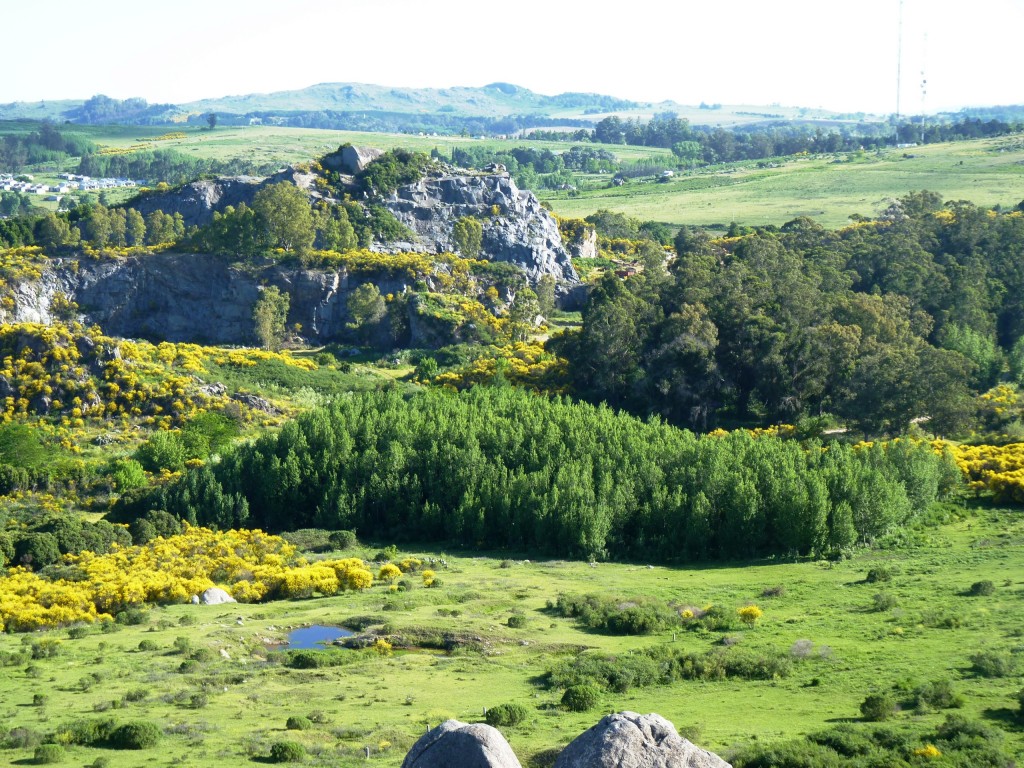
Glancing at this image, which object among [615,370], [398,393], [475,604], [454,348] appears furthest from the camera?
[454,348]

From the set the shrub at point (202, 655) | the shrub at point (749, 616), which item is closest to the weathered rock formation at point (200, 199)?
the shrub at point (749, 616)

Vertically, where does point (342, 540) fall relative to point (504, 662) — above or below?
below

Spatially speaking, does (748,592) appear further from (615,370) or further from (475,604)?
(615,370)

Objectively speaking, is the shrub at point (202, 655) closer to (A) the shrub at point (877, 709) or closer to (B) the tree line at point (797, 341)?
(A) the shrub at point (877, 709)

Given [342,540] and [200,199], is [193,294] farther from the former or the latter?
[342,540]

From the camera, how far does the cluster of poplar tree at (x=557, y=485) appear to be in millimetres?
67688

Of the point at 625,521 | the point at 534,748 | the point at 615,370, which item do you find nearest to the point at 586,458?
the point at 625,521

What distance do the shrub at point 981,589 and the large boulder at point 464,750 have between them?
3116cm

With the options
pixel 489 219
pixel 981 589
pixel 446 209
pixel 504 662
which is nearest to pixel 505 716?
pixel 504 662

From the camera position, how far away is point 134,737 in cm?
3709

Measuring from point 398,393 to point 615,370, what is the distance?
18.2 metres

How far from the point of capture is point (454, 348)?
11750 cm

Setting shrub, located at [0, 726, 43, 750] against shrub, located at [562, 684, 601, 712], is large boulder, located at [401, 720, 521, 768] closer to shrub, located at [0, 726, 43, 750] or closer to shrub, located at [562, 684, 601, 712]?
shrub, located at [562, 684, 601, 712]

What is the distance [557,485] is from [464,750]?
43602 millimetres
